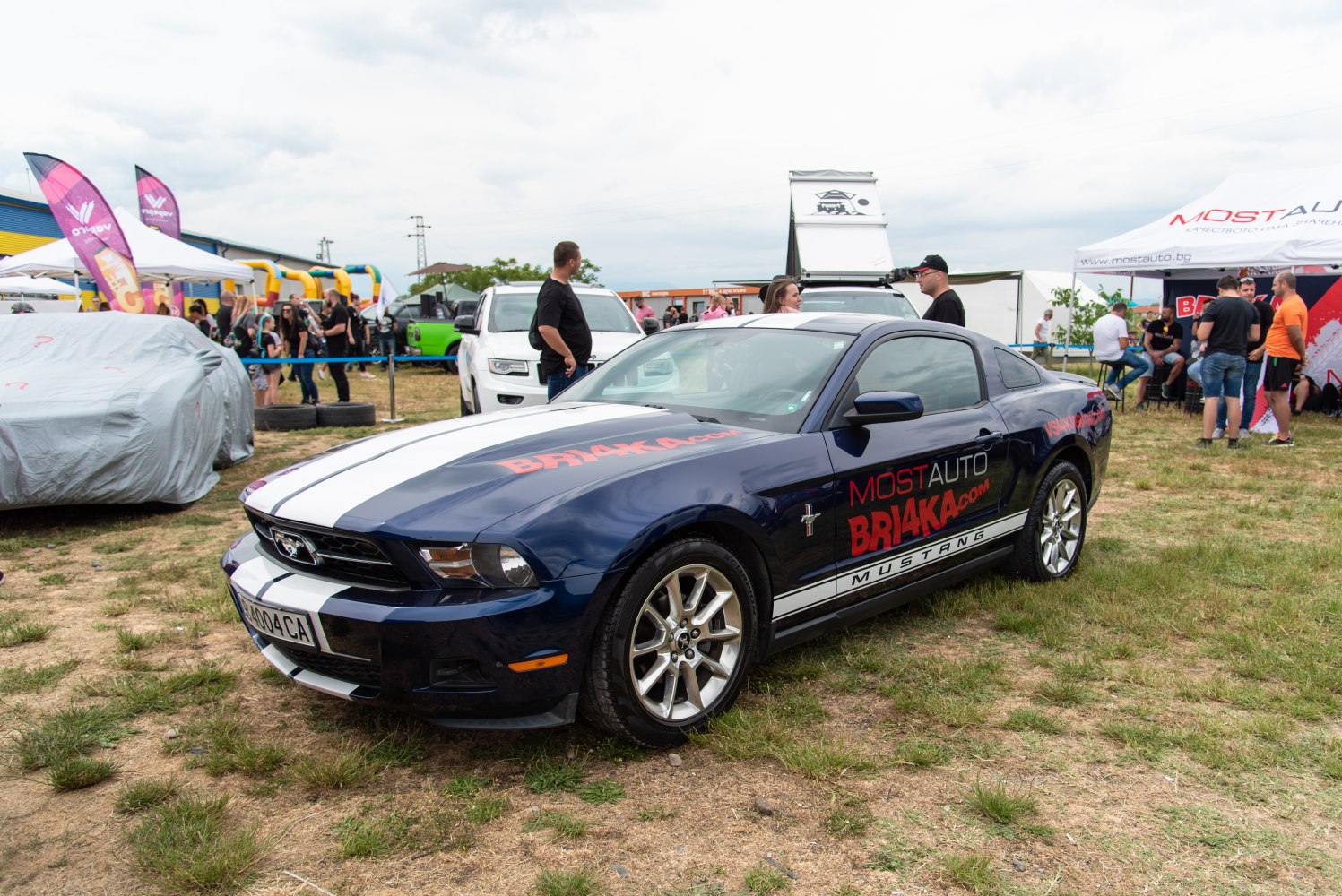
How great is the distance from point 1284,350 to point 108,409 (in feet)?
34.2

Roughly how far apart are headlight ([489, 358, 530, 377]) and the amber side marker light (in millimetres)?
6608

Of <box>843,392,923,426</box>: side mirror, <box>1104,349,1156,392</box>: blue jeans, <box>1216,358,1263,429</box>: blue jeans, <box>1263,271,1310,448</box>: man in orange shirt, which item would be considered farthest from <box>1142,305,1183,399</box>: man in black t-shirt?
<box>843,392,923,426</box>: side mirror

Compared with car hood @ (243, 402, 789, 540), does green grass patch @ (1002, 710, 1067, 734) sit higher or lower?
lower

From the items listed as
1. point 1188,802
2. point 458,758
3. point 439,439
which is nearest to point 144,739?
point 458,758

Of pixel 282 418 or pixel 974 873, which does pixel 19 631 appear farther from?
pixel 282 418

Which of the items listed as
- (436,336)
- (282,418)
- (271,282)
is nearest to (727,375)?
(282,418)

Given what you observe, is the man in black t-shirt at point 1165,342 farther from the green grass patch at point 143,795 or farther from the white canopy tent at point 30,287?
the white canopy tent at point 30,287

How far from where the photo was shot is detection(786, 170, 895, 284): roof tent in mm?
13609

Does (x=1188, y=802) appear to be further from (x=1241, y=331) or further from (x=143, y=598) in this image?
(x=1241, y=331)

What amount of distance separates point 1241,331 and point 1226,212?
475cm

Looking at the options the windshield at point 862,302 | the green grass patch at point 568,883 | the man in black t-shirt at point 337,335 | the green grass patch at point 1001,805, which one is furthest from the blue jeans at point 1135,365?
the green grass patch at point 568,883

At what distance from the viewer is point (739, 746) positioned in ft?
9.09

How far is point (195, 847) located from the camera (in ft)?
7.33

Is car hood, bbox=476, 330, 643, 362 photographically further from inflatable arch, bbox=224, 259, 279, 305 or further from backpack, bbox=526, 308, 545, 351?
inflatable arch, bbox=224, 259, 279, 305
